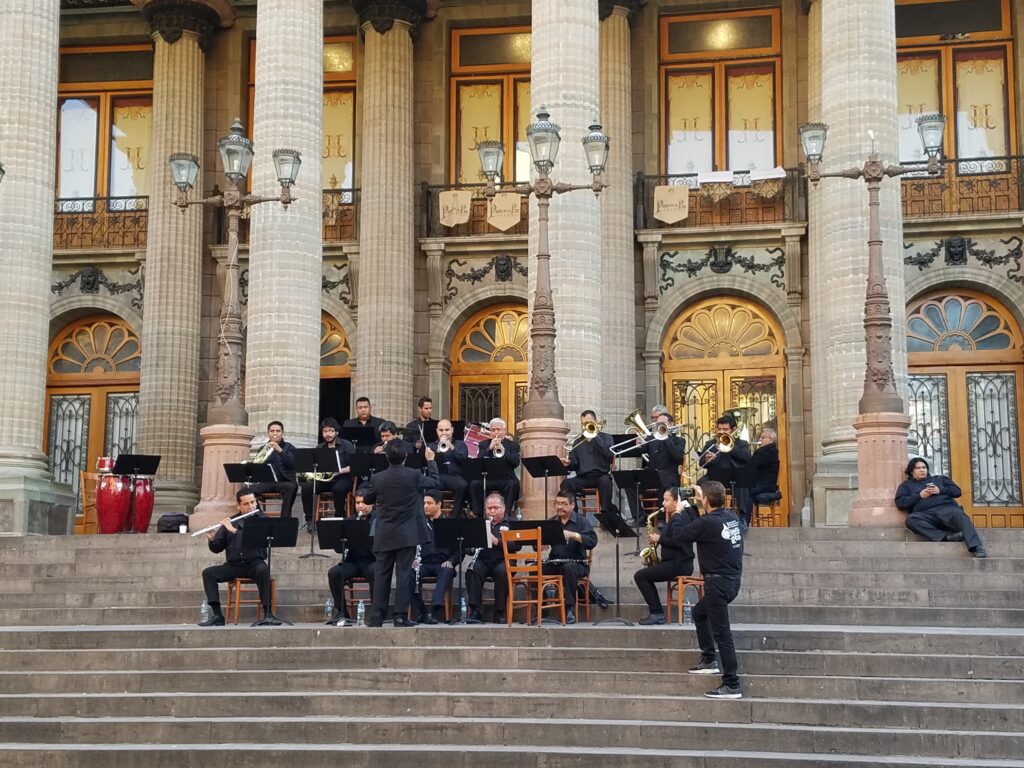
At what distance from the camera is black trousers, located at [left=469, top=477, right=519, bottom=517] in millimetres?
18453

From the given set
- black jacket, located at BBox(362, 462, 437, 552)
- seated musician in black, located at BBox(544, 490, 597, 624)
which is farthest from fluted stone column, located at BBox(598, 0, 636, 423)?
black jacket, located at BBox(362, 462, 437, 552)

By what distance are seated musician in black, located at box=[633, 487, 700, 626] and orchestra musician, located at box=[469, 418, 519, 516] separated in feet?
11.7

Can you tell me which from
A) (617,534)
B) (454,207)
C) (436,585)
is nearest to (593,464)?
(617,534)

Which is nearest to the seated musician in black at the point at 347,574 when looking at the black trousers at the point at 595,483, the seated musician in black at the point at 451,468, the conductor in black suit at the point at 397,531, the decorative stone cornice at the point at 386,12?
the conductor in black suit at the point at 397,531

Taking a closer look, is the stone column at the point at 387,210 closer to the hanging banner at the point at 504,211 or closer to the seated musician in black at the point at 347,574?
the hanging banner at the point at 504,211

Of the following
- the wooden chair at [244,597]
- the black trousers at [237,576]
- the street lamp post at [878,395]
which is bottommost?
the wooden chair at [244,597]

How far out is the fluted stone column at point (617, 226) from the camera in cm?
2672

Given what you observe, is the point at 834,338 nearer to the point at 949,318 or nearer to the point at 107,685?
the point at 949,318

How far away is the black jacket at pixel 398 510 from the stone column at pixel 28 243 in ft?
29.6

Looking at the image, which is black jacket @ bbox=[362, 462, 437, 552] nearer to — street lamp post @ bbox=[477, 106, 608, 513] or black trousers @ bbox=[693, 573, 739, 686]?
black trousers @ bbox=[693, 573, 739, 686]

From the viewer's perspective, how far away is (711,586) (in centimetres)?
1244

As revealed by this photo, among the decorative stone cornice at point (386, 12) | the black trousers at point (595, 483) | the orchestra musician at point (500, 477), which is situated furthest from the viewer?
the decorative stone cornice at point (386, 12)

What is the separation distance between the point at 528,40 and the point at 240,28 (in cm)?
582

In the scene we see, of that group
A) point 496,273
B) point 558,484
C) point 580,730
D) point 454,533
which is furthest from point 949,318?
point 580,730
